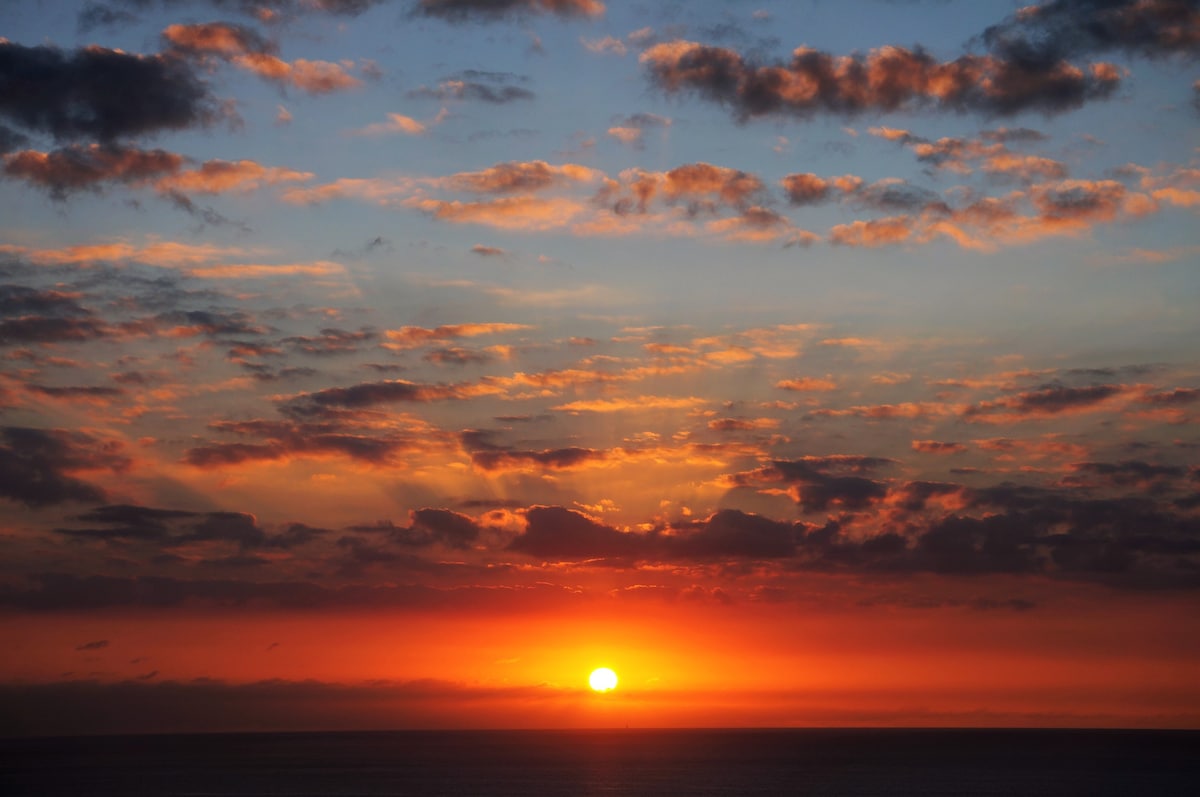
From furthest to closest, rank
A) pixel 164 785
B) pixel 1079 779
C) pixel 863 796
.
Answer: pixel 1079 779 < pixel 164 785 < pixel 863 796

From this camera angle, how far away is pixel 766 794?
511 feet

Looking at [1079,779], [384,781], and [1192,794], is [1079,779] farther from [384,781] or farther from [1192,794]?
[384,781]

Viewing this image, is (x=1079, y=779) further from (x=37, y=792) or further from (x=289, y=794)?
(x=37, y=792)

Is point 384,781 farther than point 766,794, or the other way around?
point 384,781

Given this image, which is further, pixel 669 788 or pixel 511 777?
pixel 511 777

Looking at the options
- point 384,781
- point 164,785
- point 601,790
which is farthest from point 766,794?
point 164,785

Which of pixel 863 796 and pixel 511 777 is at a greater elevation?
pixel 511 777

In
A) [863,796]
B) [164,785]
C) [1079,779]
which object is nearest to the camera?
[863,796]

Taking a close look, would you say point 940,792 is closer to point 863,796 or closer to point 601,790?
point 863,796

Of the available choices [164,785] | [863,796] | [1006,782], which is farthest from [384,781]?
[1006,782]

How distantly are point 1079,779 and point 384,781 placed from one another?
393 ft

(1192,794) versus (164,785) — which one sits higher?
(164,785)

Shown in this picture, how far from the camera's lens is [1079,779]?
615 ft

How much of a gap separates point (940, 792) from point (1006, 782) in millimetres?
25947
